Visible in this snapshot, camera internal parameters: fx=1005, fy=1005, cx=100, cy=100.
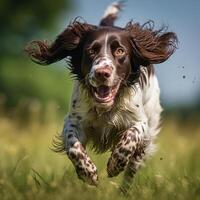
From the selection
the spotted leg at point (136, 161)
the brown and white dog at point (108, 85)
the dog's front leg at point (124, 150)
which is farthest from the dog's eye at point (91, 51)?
the spotted leg at point (136, 161)

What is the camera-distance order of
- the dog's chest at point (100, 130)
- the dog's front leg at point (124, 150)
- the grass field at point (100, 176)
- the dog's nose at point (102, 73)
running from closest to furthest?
the grass field at point (100, 176)
the dog's nose at point (102, 73)
the dog's front leg at point (124, 150)
the dog's chest at point (100, 130)

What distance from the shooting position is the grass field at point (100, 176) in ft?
19.1

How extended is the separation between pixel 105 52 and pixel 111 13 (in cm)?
212

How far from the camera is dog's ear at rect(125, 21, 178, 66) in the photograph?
23.8ft

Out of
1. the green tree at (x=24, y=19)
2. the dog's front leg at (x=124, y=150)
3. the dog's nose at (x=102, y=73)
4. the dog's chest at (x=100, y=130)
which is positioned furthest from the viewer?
the green tree at (x=24, y=19)

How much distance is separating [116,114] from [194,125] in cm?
490

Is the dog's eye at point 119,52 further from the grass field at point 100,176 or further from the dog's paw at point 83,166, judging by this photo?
the grass field at point 100,176

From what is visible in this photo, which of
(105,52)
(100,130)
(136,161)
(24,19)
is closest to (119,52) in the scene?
(105,52)

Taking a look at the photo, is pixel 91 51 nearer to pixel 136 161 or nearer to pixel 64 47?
pixel 64 47

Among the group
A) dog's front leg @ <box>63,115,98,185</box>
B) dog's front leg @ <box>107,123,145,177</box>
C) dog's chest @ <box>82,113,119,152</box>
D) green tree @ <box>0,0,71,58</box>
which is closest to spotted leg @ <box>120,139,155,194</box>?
dog's chest @ <box>82,113,119,152</box>

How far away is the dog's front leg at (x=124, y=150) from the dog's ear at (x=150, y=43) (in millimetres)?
559

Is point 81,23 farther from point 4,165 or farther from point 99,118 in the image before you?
point 4,165

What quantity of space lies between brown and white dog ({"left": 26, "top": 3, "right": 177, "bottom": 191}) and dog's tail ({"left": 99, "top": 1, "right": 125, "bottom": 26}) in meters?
0.97

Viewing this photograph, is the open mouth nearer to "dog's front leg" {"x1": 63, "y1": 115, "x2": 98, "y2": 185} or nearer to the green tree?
"dog's front leg" {"x1": 63, "y1": 115, "x2": 98, "y2": 185}
